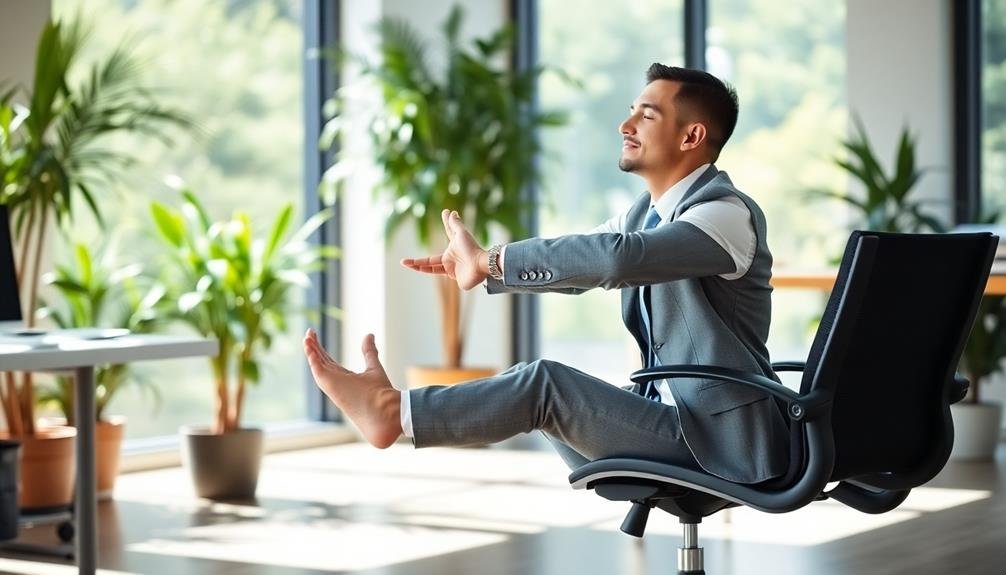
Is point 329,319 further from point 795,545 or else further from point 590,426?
point 590,426

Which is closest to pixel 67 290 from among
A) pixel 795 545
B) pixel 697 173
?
pixel 795 545

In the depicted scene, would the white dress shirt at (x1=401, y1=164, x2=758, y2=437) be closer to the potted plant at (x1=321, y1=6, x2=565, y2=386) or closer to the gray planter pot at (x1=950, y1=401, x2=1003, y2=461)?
the gray planter pot at (x1=950, y1=401, x2=1003, y2=461)

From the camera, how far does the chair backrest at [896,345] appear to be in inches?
94.1

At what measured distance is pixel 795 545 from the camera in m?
4.18

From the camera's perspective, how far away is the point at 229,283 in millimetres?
5234

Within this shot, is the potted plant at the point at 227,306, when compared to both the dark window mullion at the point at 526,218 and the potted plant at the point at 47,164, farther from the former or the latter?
the dark window mullion at the point at 526,218

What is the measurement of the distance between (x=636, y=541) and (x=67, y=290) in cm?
215

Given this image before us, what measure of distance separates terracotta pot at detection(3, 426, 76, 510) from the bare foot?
2.26m

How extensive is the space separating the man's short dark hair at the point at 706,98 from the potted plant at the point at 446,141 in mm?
3527

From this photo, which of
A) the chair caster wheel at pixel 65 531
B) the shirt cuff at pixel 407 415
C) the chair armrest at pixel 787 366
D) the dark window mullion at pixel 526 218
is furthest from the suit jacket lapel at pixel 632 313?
the dark window mullion at pixel 526 218

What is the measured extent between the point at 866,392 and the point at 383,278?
14.2ft

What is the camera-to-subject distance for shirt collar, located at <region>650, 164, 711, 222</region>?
269 centimetres

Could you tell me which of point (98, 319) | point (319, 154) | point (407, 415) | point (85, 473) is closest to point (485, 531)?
point (85, 473)

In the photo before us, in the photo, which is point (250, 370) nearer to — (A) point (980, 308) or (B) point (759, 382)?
(A) point (980, 308)
